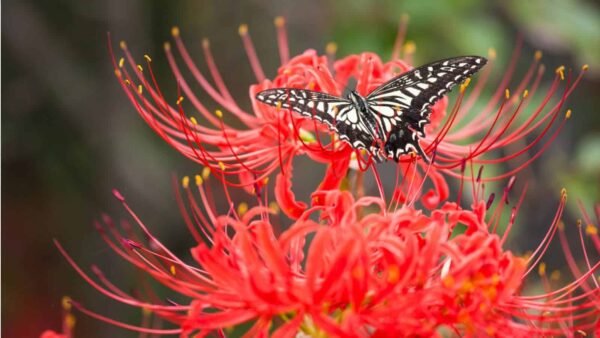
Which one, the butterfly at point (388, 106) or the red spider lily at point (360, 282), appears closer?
the red spider lily at point (360, 282)

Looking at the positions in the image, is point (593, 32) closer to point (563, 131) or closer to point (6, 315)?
point (563, 131)

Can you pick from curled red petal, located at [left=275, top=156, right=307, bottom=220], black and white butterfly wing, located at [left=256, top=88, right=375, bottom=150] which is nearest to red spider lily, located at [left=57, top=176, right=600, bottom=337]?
curled red petal, located at [left=275, top=156, right=307, bottom=220]

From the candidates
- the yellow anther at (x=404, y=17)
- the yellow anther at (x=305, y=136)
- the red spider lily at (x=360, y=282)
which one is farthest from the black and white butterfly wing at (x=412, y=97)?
the yellow anther at (x=404, y=17)

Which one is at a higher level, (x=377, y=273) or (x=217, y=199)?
(x=377, y=273)

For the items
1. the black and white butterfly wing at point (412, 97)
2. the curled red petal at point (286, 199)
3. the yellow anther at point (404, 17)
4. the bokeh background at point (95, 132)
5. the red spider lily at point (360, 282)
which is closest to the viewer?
the red spider lily at point (360, 282)

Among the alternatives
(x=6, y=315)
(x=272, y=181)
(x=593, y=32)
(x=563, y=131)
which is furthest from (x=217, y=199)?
(x=593, y=32)

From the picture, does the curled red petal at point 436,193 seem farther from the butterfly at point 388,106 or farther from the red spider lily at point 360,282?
the red spider lily at point 360,282

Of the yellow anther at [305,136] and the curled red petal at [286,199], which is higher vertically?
the yellow anther at [305,136]

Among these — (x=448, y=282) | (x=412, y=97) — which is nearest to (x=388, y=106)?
(x=412, y=97)
